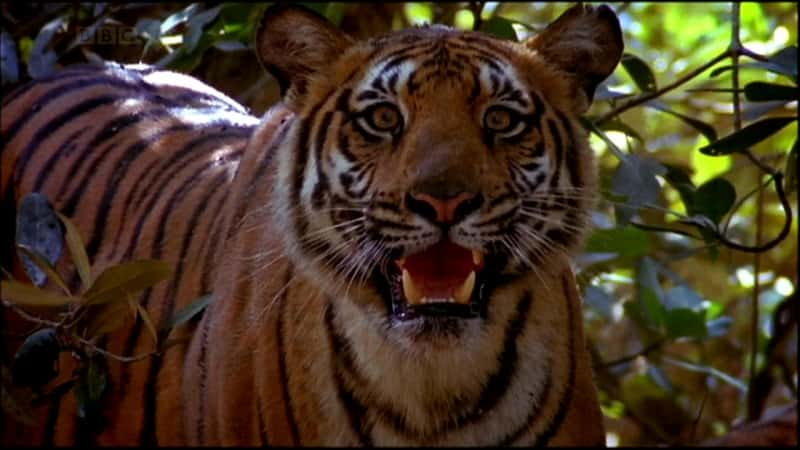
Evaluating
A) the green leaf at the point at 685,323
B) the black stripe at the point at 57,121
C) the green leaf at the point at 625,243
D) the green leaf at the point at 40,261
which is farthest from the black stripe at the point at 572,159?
the black stripe at the point at 57,121

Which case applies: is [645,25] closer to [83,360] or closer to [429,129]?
[429,129]

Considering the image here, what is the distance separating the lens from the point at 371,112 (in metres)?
2.84

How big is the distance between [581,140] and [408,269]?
53 cm

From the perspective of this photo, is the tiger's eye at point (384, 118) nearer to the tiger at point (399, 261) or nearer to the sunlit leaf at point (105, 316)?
the tiger at point (399, 261)

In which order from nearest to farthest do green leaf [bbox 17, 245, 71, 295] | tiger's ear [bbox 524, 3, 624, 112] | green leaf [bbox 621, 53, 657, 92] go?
1. green leaf [bbox 17, 245, 71, 295]
2. tiger's ear [bbox 524, 3, 624, 112]
3. green leaf [bbox 621, 53, 657, 92]

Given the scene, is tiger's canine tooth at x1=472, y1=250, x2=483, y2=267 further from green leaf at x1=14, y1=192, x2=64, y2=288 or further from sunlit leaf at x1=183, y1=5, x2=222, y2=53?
sunlit leaf at x1=183, y1=5, x2=222, y2=53

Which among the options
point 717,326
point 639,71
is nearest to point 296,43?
point 639,71

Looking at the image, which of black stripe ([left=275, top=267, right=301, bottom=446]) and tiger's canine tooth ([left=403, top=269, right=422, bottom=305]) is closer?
tiger's canine tooth ([left=403, top=269, right=422, bottom=305])

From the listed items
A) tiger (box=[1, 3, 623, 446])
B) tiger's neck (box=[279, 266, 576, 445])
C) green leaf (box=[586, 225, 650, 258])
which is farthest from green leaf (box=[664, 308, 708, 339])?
tiger's neck (box=[279, 266, 576, 445])

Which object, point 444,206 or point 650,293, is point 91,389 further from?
point 650,293

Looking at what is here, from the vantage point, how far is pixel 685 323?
4.09 metres

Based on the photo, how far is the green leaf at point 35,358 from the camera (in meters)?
2.43

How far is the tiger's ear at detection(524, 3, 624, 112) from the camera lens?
3010mm

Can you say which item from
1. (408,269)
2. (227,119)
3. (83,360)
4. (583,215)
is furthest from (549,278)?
(227,119)
